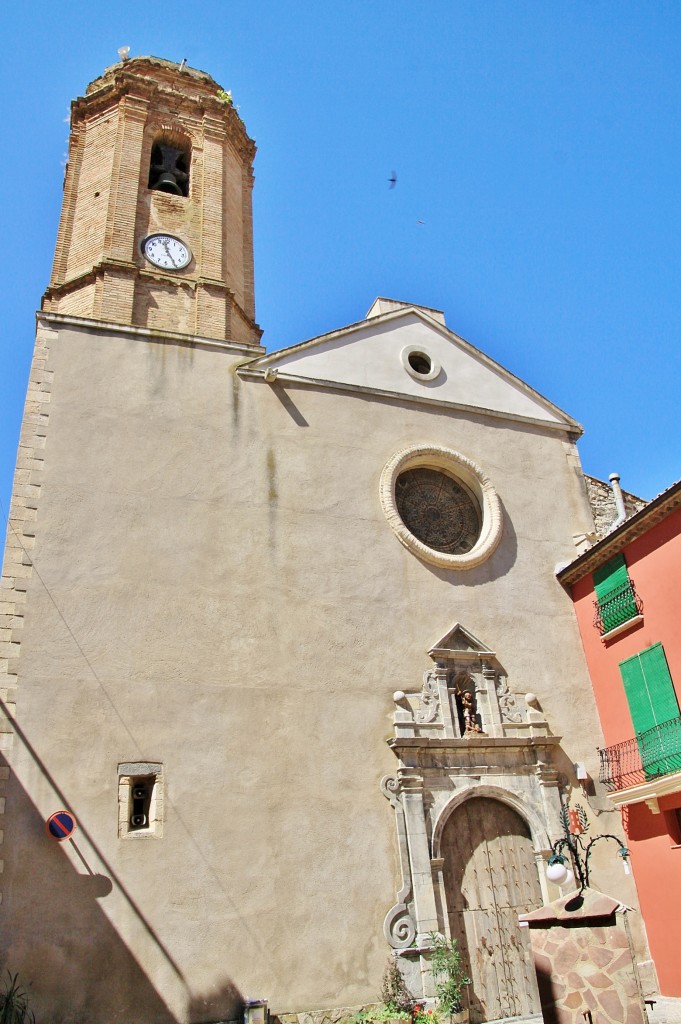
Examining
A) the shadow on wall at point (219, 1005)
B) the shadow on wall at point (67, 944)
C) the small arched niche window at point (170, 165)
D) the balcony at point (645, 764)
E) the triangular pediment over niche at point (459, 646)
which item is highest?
the small arched niche window at point (170, 165)

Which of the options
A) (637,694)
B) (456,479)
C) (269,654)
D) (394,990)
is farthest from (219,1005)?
(456,479)

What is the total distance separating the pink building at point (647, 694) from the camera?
10711mm

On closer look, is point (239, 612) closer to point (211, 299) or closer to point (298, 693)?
point (298, 693)

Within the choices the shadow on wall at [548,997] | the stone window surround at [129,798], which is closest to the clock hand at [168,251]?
the stone window surround at [129,798]

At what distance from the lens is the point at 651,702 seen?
11336mm

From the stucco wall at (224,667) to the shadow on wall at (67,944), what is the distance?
0.02 m

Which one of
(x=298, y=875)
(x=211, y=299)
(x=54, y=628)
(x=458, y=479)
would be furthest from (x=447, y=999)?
(x=211, y=299)

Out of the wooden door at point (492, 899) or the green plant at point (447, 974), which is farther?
the wooden door at point (492, 899)

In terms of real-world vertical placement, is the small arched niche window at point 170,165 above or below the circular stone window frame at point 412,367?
above

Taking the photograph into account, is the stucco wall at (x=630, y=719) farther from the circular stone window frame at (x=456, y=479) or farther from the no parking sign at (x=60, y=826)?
the no parking sign at (x=60, y=826)

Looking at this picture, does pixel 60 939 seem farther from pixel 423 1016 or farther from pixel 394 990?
pixel 423 1016

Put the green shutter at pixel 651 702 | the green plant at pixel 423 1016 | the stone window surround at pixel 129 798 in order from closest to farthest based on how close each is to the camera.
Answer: the green plant at pixel 423 1016
the stone window surround at pixel 129 798
the green shutter at pixel 651 702

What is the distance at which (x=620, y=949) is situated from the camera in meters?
5.84

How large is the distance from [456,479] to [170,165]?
851 cm
